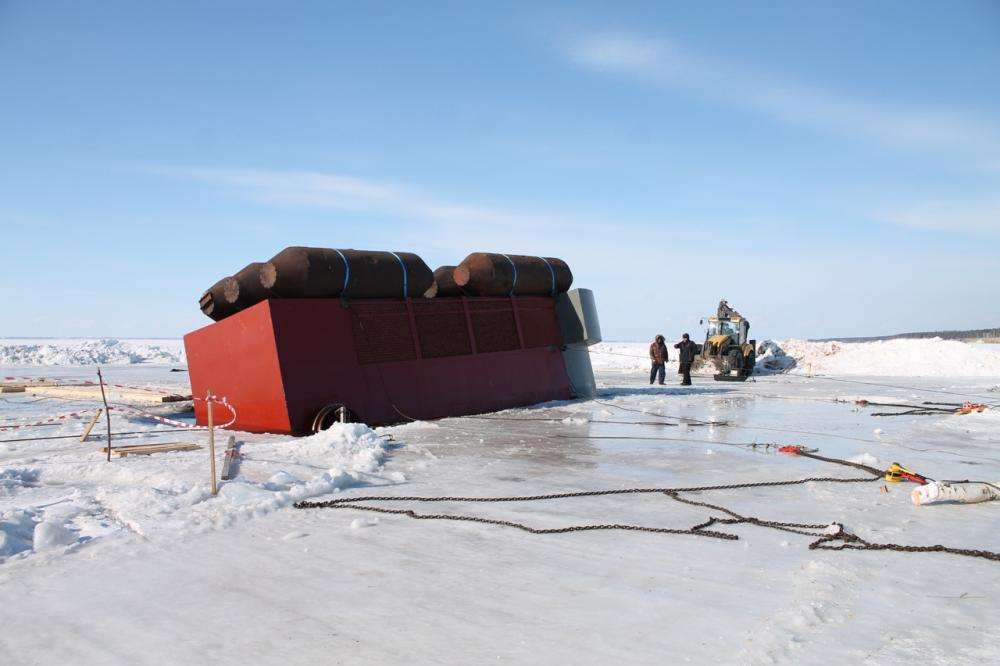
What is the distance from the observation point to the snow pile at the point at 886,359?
30.4 metres

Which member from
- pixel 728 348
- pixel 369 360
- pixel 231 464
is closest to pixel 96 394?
pixel 369 360

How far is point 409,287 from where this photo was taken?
1202 cm

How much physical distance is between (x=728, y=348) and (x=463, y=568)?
996 inches

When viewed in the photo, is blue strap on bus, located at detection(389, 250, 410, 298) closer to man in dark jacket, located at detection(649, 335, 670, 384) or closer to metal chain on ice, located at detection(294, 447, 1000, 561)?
metal chain on ice, located at detection(294, 447, 1000, 561)

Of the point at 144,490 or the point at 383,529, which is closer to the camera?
the point at 383,529

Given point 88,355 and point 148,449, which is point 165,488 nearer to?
point 148,449

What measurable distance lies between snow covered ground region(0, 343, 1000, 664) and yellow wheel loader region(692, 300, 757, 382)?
1889cm

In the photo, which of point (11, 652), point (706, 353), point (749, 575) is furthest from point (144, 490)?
point (706, 353)

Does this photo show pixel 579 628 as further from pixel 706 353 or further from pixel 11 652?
pixel 706 353

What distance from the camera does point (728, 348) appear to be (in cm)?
2764

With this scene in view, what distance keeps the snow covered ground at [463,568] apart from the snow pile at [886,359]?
26.5m

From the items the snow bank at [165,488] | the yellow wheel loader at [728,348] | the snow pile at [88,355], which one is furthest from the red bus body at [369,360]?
the snow pile at [88,355]

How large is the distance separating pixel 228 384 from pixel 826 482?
8.64 metres

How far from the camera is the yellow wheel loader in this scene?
86.4 ft
